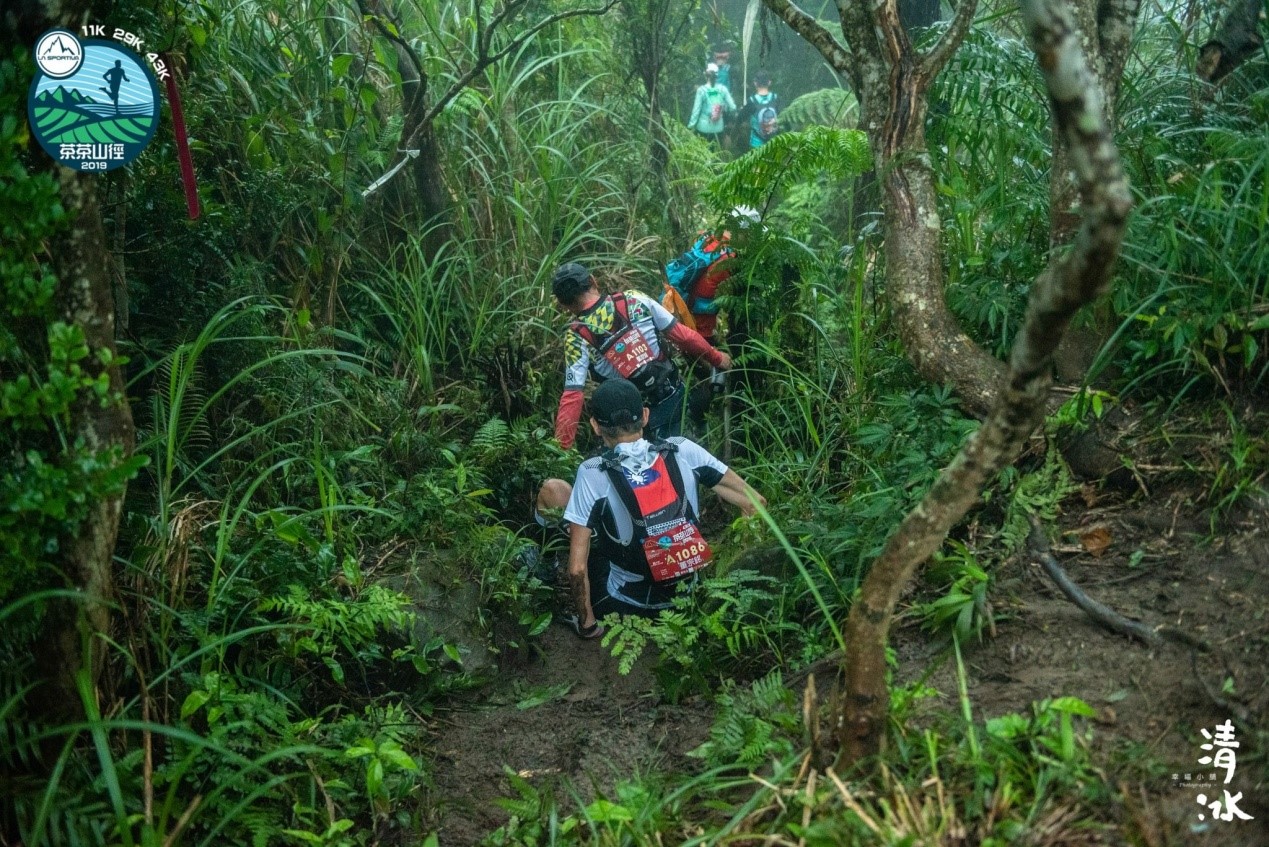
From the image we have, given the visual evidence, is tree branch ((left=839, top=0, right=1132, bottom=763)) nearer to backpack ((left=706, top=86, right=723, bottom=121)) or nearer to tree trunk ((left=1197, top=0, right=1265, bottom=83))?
tree trunk ((left=1197, top=0, right=1265, bottom=83))

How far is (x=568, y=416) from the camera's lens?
17.7ft

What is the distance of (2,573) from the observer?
8.26 ft

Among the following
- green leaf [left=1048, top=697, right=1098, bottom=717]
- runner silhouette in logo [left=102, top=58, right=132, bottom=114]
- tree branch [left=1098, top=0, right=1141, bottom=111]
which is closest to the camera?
green leaf [left=1048, top=697, right=1098, bottom=717]

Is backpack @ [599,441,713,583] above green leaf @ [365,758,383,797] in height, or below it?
above

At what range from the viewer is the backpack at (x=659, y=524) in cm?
428

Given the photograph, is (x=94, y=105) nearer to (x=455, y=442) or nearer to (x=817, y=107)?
(x=455, y=442)

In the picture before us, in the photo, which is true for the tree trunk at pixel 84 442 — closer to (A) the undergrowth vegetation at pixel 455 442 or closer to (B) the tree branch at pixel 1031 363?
(A) the undergrowth vegetation at pixel 455 442

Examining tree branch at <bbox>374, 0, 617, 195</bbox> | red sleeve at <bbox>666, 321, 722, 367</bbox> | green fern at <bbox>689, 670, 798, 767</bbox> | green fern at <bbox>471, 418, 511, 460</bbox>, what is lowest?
green fern at <bbox>689, 670, 798, 767</bbox>

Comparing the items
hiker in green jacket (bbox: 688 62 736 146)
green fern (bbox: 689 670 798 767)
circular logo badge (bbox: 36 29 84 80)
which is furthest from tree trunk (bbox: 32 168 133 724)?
hiker in green jacket (bbox: 688 62 736 146)

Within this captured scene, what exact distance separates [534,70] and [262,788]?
5.22m

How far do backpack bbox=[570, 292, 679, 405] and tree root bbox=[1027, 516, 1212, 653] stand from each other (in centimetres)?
244

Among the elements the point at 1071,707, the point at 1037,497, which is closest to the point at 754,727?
the point at 1071,707

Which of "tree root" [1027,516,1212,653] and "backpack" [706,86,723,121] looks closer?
"tree root" [1027,516,1212,653]

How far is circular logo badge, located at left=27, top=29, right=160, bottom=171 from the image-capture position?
2.64 m
